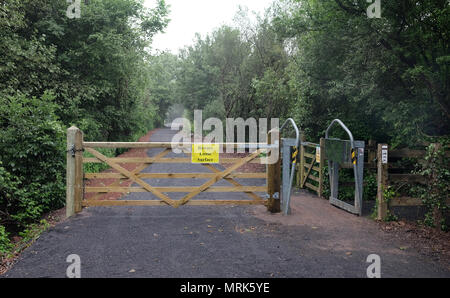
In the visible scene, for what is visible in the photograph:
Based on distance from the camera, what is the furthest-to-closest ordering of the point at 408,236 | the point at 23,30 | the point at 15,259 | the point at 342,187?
the point at 23,30 → the point at 342,187 → the point at 408,236 → the point at 15,259

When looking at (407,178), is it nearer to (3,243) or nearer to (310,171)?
(310,171)

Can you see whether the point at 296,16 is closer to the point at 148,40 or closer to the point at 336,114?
the point at 336,114

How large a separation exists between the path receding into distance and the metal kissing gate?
0.38 m

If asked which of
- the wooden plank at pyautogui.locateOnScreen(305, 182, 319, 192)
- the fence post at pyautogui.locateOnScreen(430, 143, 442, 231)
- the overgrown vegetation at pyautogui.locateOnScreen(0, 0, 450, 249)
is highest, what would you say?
the overgrown vegetation at pyautogui.locateOnScreen(0, 0, 450, 249)

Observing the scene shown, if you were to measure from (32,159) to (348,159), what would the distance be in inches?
299

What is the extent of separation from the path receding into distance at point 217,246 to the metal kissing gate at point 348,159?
15.1 inches

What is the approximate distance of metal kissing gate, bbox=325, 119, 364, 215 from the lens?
7.87 meters

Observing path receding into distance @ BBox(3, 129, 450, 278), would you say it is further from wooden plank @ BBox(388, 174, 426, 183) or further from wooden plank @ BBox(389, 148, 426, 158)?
wooden plank @ BBox(389, 148, 426, 158)

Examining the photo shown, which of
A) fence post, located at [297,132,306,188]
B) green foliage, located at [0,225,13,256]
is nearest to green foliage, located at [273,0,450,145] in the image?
fence post, located at [297,132,306,188]

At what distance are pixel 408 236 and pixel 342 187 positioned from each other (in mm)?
3940

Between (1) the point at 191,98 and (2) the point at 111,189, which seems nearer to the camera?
(2) the point at 111,189

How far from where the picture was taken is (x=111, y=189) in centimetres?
758

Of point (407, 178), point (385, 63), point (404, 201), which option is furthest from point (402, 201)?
point (385, 63)
